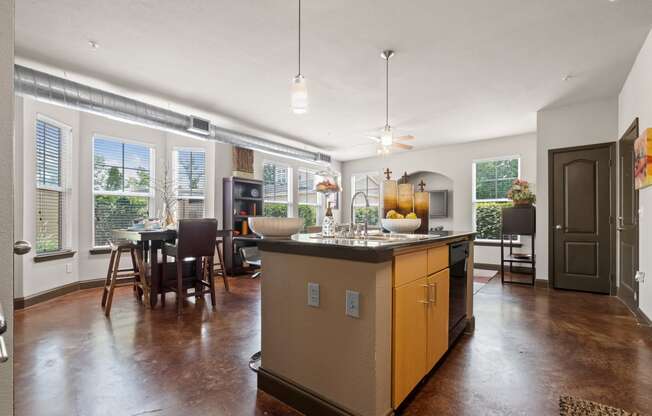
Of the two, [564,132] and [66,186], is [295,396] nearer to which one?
[66,186]

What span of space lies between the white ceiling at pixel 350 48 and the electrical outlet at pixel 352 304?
2.23 meters

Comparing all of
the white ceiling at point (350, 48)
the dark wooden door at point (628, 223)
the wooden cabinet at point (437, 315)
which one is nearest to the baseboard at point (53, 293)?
the white ceiling at point (350, 48)

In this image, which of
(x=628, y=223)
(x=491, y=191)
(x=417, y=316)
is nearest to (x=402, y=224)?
(x=417, y=316)

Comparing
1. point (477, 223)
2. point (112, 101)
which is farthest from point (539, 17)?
point (477, 223)

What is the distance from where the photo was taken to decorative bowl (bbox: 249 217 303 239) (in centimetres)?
202

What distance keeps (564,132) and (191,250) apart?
5577 millimetres

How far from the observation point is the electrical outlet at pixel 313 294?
1.69 metres

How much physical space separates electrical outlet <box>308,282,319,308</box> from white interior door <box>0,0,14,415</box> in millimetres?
1158

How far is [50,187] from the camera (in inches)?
169

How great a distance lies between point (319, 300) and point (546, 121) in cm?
512

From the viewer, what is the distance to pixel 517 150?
21.2 ft

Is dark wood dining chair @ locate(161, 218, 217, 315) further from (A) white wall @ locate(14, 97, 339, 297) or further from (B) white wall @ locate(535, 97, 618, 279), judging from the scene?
(B) white wall @ locate(535, 97, 618, 279)

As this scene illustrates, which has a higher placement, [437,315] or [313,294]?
[313,294]

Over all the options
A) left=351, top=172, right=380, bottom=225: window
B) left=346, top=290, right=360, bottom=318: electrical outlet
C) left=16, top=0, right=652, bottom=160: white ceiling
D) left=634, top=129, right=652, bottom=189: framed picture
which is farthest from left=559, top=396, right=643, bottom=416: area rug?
left=351, top=172, right=380, bottom=225: window
